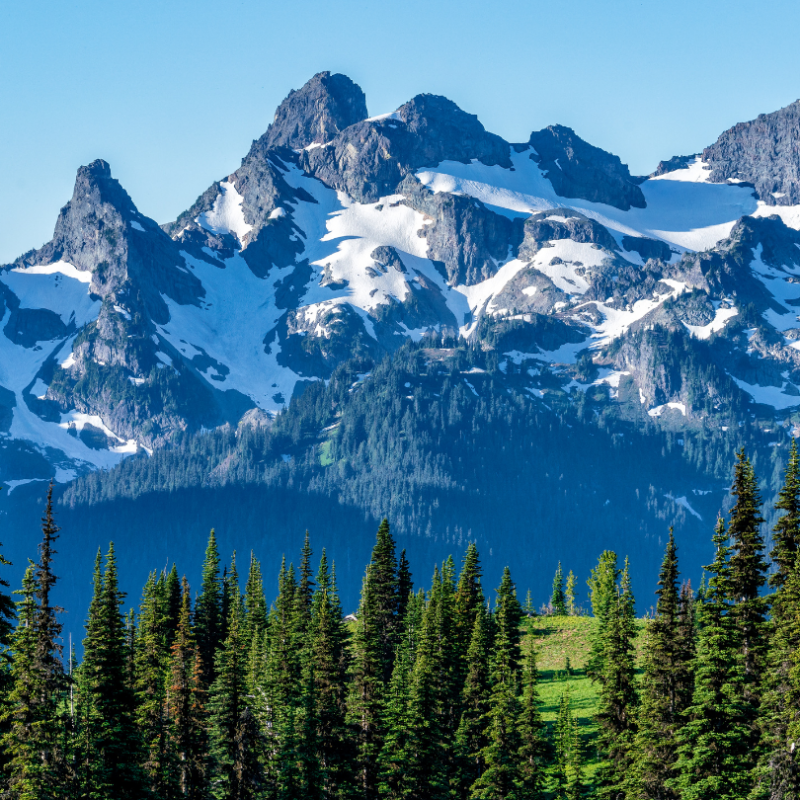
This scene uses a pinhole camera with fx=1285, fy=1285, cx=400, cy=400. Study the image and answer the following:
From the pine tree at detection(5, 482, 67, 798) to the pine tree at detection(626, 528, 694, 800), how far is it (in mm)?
35013

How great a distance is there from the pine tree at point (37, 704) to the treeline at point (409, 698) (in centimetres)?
11

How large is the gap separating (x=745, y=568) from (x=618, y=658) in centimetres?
2169

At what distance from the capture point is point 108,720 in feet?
266

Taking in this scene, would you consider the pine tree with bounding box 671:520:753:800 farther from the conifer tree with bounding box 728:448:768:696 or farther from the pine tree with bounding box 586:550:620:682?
the pine tree with bounding box 586:550:620:682

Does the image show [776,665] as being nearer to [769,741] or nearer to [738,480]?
[769,741]

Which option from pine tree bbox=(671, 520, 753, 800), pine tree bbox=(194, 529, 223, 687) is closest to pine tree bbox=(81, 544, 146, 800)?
pine tree bbox=(671, 520, 753, 800)

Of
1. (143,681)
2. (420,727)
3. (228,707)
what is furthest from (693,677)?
(143,681)

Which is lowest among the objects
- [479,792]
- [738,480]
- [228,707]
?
[479,792]

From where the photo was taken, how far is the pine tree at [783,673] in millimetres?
65750

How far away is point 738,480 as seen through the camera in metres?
77.4

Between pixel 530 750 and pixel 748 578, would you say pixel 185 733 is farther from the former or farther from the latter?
pixel 748 578

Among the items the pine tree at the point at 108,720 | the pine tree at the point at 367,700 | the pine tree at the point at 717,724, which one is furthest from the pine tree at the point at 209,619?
the pine tree at the point at 717,724

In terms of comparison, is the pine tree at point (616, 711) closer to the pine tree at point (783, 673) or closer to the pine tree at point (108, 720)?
the pine tree at point (783, 673)

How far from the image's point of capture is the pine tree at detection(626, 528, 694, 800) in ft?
256
